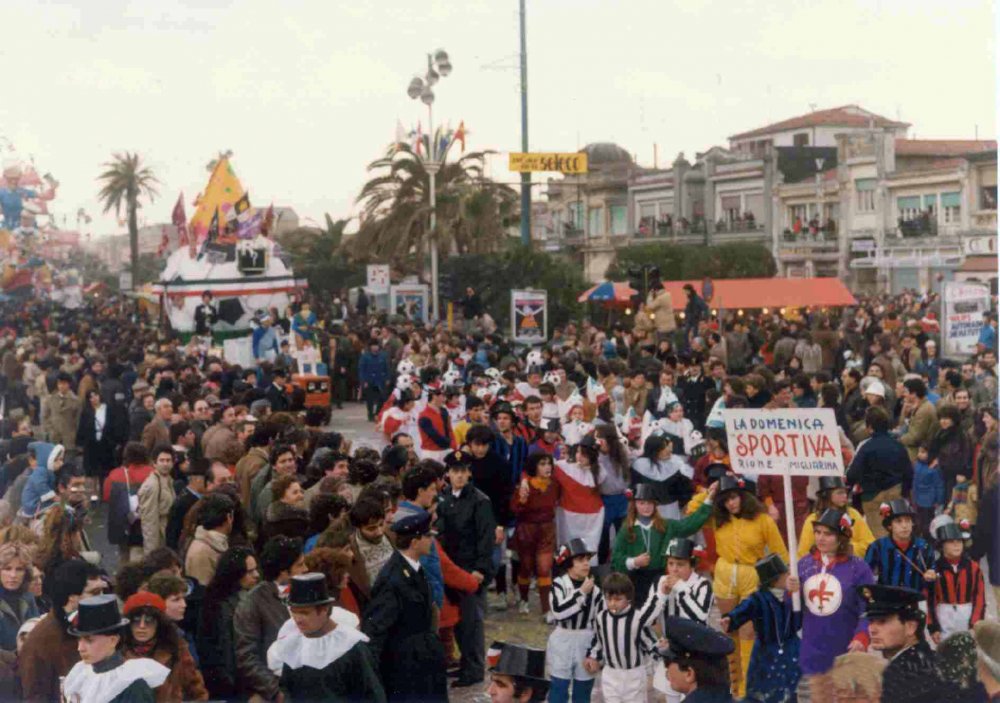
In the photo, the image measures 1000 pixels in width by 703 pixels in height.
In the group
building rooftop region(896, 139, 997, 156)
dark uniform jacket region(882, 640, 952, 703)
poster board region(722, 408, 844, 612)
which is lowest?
dark uniform jacket region(882, 640, 952, 703)

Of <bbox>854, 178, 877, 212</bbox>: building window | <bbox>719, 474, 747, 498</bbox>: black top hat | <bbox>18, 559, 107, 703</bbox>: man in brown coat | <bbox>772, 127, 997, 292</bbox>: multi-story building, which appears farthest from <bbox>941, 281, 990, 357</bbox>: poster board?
<bbox>854, 178, 877, 212</bbox>: building window

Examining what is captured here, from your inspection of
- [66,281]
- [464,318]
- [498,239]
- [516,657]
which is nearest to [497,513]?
[516,657]

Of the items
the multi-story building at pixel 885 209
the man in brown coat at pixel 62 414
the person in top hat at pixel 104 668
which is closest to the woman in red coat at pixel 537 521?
the person in top hat at pixel 104 668

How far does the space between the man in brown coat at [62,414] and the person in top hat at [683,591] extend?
1085 cm

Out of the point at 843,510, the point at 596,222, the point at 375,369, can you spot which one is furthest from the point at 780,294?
the point at 596,222

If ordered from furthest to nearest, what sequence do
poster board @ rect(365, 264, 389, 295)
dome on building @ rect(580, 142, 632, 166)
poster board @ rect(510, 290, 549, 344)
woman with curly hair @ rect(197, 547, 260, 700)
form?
dome on building @ rect(580, 142, 632, 166), poster board @ rect(365, 264, 389, 295), poster board @ rect(510, 290, 549, 344), woman with curly hair @ rect(197, 547, 260, 700)

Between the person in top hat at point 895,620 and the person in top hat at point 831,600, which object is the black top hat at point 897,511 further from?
the person in top hat at point 895,620

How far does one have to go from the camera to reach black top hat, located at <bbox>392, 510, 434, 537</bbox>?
7.17m

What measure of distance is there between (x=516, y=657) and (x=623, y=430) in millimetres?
7442

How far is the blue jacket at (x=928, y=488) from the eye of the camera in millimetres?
11352

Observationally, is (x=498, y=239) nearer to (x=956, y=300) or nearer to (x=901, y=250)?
(x=901, y=250)

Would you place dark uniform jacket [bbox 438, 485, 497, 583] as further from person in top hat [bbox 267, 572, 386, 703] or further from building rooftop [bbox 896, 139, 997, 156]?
building rooftop [bbox 896, 139, 997, 156]

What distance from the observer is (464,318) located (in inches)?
1298

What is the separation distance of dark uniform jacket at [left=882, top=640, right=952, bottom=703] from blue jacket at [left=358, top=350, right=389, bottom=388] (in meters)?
17.6
